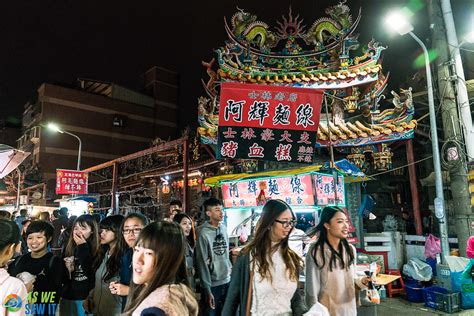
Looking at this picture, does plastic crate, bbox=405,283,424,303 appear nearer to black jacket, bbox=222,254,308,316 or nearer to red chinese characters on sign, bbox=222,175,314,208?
red chinese characters on sign, bbox=222,175,314,208

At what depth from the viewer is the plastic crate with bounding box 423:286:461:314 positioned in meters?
7.43

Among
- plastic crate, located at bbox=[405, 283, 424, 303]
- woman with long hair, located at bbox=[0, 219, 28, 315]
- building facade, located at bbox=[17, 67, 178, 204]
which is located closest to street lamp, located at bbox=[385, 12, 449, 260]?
plastic crate, located at bbox=[405, 283, 424, 303]

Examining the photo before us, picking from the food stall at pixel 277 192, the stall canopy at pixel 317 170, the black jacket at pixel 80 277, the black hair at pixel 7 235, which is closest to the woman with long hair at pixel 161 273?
the black hair at pixel 7 235

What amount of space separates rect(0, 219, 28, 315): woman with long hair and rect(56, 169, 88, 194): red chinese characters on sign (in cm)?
1837

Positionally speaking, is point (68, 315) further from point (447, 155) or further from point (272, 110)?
point (447, 155)

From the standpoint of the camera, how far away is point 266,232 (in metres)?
3.20

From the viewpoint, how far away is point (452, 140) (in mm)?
9102

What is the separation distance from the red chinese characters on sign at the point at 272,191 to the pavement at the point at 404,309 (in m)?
3.11

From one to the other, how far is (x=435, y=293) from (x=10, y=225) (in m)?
8.43

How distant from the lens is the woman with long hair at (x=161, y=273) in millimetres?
1899

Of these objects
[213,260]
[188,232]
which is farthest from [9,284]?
[188,232]

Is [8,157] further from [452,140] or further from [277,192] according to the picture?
[452,140]

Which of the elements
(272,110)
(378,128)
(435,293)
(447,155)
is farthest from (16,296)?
(378,128)

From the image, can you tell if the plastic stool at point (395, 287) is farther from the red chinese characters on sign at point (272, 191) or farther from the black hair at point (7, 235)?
the black hair at point (7, 235)
